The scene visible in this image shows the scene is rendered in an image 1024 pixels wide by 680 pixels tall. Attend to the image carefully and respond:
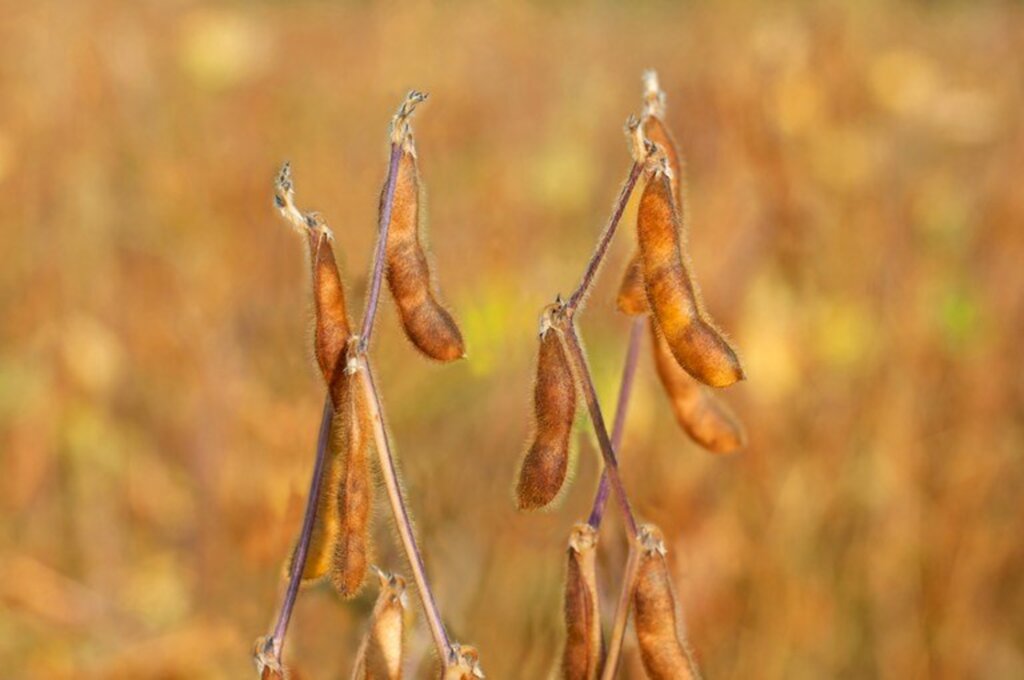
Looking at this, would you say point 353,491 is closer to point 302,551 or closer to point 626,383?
point 302,551

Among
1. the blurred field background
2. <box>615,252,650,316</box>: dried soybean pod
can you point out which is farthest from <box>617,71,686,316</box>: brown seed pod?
the blurred field background

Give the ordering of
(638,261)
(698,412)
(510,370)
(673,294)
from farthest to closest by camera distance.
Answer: (510,370) → (698,412) → (638,261) → (673,294)

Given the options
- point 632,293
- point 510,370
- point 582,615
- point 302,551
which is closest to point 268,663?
A: point 302,551

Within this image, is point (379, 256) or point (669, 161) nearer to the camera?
point (379, 256)

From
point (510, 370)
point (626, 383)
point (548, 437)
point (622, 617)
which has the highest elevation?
point (510, 370)

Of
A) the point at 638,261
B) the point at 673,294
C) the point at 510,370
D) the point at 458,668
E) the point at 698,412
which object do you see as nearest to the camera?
the point at 458,668

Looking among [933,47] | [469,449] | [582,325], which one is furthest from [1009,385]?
[933,47]

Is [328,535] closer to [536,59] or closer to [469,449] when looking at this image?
[469,449]

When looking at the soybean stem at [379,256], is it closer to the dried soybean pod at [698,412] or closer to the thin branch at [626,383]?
the thin branch at [626,383]
